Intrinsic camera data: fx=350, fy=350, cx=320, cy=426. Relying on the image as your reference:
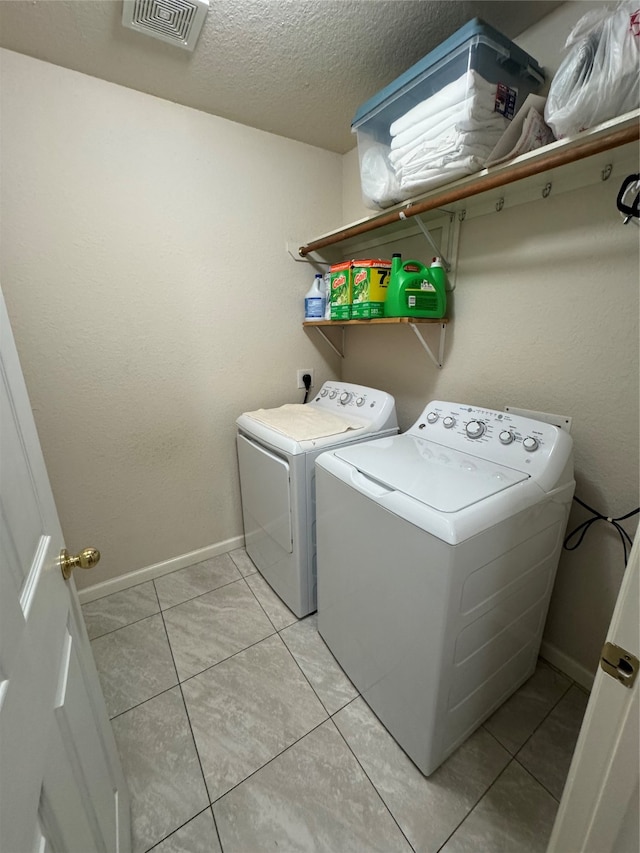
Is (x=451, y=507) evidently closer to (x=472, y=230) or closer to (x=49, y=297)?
(x=472, y=230)

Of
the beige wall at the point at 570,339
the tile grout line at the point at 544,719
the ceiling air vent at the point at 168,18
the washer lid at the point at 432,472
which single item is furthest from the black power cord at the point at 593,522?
the ceiling air vent at the point at 168,18

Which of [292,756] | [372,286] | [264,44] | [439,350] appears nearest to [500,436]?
[439,350]

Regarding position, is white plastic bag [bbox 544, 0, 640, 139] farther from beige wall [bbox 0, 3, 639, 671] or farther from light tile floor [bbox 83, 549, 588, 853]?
light tile floor [bbox 83, 549, 588, 853]

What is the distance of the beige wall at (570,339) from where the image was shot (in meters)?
1.15

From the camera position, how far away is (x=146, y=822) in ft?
3.42

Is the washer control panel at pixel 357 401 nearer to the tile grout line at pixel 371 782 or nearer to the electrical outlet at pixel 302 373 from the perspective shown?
the electrical outlet at pixel 302 373

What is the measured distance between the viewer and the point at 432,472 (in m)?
1.17

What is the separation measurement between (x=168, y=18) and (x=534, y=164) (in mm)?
1305

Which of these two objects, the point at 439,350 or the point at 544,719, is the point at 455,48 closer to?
the point at 439,350

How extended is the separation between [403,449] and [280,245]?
1419 mm

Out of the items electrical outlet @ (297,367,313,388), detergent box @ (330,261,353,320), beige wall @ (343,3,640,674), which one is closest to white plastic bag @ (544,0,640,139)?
beige wall @ (343,3,640,674)

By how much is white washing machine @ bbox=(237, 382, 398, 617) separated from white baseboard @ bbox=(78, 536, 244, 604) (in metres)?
0.22

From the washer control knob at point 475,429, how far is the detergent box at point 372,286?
0.66 metres

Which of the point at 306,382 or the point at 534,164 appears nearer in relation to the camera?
the point at 534,164
